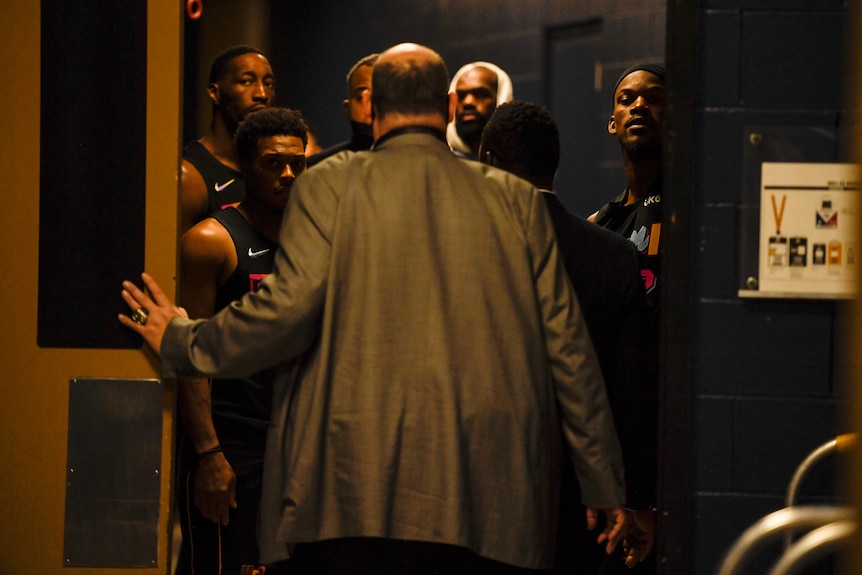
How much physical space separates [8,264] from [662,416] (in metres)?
1.66

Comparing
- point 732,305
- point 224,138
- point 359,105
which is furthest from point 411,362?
point 359,105

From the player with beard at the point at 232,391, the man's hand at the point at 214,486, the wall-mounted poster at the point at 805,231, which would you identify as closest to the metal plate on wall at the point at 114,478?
the player with beard at the point at 232,391

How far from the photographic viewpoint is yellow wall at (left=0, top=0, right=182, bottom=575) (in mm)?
2805

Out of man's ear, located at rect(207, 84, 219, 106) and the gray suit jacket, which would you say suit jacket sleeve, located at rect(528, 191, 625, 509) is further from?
man's ear, located at rect(207, 84, 219, 106)

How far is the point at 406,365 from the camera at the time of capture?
2.57 m

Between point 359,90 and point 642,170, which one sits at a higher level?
point 359,90

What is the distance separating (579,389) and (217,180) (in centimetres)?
214

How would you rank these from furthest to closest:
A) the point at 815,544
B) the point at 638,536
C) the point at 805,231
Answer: the point at 638,536
the point at 805,231
the point at 815,544

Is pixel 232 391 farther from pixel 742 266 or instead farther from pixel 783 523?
pixel 783 523

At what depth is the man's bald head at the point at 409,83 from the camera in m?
2.66

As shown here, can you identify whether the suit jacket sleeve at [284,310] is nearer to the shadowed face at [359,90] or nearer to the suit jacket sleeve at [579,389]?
the suit jacket sleeve at [579,389]

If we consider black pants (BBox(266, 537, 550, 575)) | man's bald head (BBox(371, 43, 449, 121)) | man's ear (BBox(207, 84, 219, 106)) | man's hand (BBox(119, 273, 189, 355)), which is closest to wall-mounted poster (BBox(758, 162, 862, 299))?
man's bald head (BBox(371, 43, 449, 121))

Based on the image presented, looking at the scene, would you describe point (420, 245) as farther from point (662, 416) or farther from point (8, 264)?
→ point (8, 264)

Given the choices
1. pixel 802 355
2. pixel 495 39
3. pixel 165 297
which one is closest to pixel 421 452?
pixel 165 297
